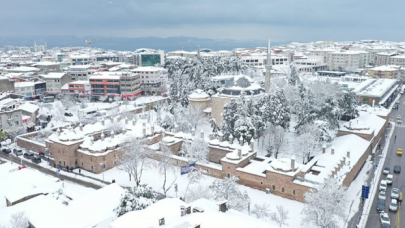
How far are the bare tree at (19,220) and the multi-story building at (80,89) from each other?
48.8 meters

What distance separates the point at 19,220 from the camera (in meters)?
18.8

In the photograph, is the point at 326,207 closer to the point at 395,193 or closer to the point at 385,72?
the point at 395,193

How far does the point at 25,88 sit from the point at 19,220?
50.7m

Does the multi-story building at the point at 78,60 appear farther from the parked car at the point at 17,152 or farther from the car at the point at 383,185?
the car at the point at 383,185

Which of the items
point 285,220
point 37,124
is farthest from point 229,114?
point 37,124

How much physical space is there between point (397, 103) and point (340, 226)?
1929 inches

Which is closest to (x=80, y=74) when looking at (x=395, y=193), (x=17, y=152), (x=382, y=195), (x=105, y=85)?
(x=105, y=85)

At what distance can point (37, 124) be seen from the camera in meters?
46.4

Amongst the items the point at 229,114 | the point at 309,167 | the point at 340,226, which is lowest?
the point at 340,226

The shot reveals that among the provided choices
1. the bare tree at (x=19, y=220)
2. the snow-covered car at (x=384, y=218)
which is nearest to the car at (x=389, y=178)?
the snow-covered car at (x=384, y=218)

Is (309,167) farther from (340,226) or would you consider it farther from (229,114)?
(229,114)

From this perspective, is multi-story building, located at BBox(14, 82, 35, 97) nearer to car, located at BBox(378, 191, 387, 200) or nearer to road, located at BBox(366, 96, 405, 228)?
road, located at BBox(366, 96, 405, 228)

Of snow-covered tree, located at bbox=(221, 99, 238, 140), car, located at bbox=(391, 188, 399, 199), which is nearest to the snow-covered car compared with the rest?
car, located at bbox=(391, 188, 399, 199)

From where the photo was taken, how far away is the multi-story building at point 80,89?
214 feet
